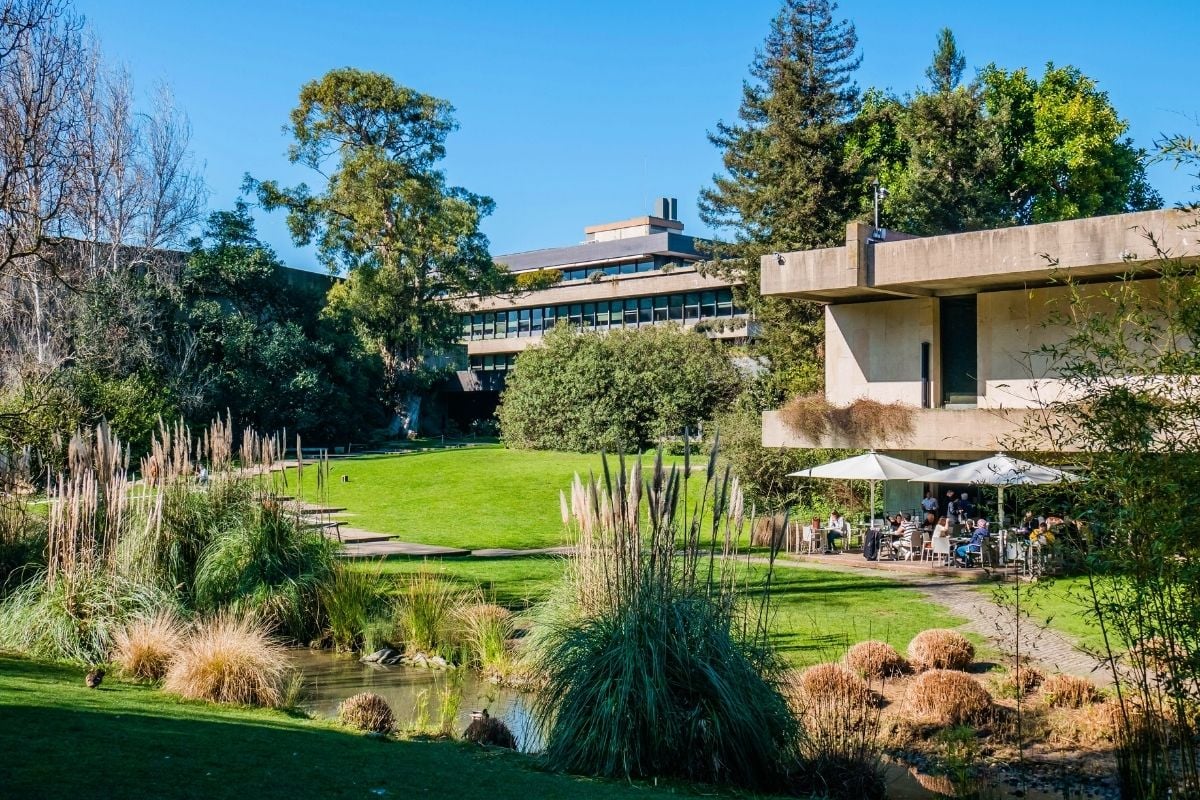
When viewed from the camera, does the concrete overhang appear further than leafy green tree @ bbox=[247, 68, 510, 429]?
No

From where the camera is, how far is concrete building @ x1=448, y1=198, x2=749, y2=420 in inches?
2413

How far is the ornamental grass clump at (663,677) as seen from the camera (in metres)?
7.03

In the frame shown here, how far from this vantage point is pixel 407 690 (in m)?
11.5

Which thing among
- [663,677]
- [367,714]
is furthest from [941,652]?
[367,714]

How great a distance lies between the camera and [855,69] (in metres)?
37.6

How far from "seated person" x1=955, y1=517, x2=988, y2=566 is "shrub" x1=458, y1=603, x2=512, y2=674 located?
36.6ft

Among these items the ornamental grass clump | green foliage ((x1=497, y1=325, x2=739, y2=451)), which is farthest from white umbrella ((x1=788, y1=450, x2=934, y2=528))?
green foliage ((x1=497, y1=325, x2=739, y2=451))

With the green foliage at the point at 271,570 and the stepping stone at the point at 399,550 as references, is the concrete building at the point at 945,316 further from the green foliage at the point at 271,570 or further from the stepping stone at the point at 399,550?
the green foliage at the point at 271,570

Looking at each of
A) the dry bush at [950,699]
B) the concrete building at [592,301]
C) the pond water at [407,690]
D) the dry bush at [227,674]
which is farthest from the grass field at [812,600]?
the concrete building at [592,301]

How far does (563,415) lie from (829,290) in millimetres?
19976

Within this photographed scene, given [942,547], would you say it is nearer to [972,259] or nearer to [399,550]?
[972,259]

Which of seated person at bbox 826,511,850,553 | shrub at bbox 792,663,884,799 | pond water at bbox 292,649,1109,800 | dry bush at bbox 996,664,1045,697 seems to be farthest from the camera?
seated person at bbox 826,511,850,553

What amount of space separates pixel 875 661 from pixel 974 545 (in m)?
10.6

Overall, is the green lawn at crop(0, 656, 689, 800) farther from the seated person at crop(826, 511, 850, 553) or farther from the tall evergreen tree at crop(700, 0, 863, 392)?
the tall evergreen tree at crop(700, 0, 863, 392)
